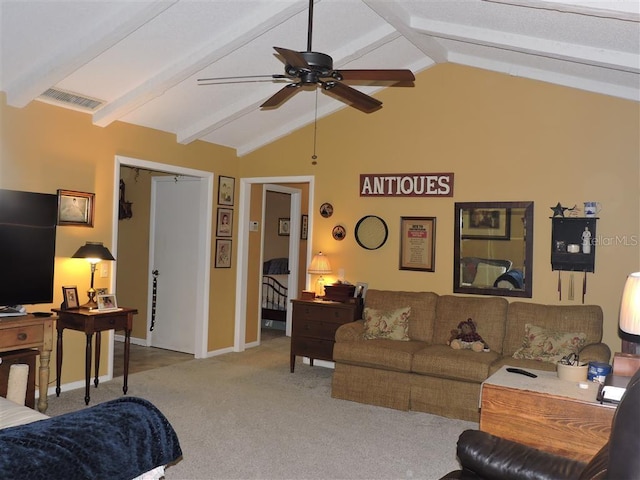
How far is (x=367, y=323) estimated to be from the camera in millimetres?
5348

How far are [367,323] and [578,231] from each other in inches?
82.6

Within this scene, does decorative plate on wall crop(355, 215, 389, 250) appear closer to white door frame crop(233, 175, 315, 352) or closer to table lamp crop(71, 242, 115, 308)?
white door frame crop(233, 175, 315, 352)

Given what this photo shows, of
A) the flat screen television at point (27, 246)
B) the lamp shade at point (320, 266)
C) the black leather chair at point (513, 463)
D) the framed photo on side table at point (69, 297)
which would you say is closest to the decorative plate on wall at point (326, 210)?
the lamp shade at point (320, 266)

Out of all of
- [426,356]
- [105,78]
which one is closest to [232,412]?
[426,356]

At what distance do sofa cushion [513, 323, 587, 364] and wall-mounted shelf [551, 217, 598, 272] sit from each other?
27.8 inches

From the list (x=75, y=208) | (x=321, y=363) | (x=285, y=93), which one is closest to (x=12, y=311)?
(x=75, y=208)

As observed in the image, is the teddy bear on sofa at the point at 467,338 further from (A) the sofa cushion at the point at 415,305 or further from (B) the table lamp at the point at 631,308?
(B) the table lamp at the point at 631,308

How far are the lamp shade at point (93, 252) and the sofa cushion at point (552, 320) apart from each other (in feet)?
11.9

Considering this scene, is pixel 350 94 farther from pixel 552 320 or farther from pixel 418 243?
pixel 552 320

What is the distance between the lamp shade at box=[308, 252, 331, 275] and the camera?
601 centimetres

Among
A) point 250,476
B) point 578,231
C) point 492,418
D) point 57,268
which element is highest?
point 578,231

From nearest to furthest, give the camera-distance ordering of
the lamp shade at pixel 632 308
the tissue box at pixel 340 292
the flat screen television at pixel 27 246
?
1. the lamp shade at pixel 632 308
2. the flat screen television at pixel 27 246
3. the tissue box at pixel 340 292

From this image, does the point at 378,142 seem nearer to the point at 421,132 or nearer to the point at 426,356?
the point at 421,132

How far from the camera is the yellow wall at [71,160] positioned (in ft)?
14.8
